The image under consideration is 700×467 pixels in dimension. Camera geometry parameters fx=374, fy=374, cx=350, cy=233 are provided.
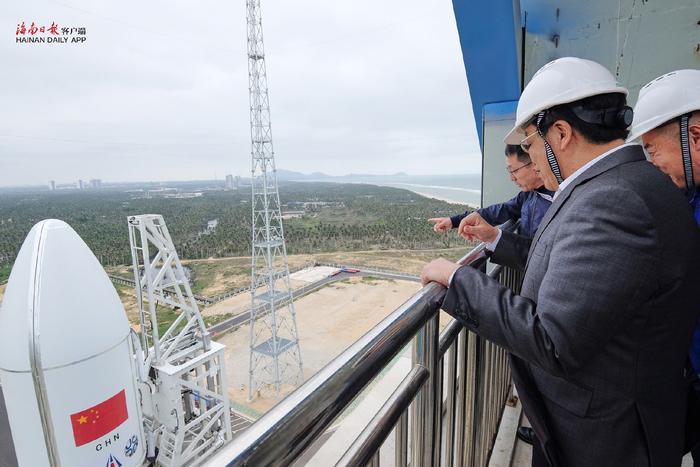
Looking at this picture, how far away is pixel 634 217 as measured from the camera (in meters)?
0.67

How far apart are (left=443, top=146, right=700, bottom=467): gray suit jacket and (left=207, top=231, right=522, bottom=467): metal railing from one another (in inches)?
5.8

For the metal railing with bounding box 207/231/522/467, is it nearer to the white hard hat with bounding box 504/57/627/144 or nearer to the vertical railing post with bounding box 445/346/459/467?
the vertical railing post with bounding box 445/346/459/467

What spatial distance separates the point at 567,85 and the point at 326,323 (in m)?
15.3

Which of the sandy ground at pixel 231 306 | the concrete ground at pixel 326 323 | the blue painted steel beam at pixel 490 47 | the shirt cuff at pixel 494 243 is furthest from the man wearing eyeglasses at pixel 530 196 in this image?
the sandy ground at pixel 231 306

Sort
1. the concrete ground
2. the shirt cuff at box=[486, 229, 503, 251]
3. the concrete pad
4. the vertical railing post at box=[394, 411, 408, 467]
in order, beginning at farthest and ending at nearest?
the concrete pad, the concrete ground, the shirt cuff at box=[486, 229, 503, 251], the vertical railing post at box=[394, 411, 408, 467]

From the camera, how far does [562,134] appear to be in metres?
0.87

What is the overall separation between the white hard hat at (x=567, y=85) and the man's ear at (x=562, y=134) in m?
0.05

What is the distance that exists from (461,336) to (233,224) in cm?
2729

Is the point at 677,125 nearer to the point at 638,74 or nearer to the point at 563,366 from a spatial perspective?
the point at 563,366

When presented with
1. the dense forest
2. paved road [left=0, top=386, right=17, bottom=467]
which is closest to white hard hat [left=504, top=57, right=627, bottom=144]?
the dense forest

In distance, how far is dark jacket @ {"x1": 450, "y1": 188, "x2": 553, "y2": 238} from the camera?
1978mm

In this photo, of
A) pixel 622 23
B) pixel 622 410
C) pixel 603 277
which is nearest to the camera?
pixel 603 277

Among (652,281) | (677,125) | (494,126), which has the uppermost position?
(494,126)

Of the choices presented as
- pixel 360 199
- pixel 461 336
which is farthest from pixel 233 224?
pixel 461 336
